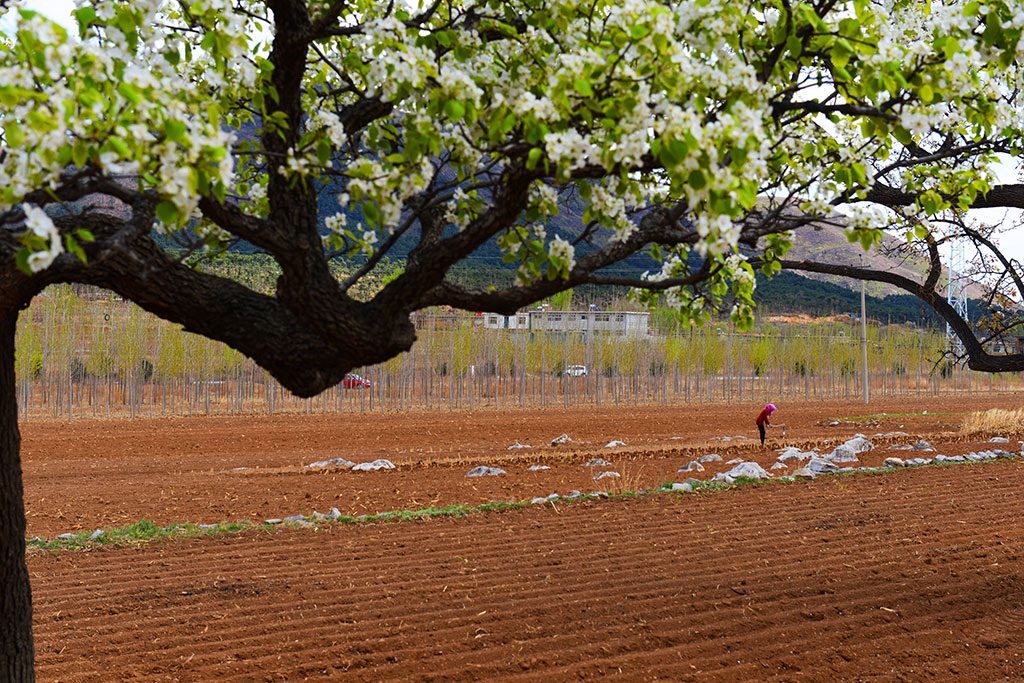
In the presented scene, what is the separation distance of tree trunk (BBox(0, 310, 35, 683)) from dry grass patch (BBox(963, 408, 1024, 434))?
19.0 m

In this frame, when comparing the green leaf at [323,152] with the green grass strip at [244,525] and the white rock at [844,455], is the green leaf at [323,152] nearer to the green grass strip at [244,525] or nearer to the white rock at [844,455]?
the green grass strip at [244,525]

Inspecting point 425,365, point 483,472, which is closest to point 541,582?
point 483,472

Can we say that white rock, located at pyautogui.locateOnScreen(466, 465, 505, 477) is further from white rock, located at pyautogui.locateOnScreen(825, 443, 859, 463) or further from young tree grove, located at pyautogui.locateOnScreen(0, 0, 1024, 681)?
young tree grove, located at pyautogui.locateOnScreen(0, 0, 1024, 681)

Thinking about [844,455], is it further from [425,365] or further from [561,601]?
[425,365]

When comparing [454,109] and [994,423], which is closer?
[454,109]

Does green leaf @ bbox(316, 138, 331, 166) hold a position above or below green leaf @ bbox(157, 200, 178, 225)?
above

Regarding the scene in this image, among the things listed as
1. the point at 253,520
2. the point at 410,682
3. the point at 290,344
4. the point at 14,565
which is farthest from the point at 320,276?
the point at 253,520

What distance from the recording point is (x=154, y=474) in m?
12.9

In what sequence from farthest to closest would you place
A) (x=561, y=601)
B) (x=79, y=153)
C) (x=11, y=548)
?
(x=561, y=601) → (x=11, y=548) → (x=79, y=153)

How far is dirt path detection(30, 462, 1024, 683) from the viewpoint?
4.87m

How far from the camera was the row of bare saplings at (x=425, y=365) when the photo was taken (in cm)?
2633

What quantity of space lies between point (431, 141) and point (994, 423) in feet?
65.4

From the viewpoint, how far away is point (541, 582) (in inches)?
255

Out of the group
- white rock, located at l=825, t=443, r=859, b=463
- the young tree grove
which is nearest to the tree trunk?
the young tree grove
